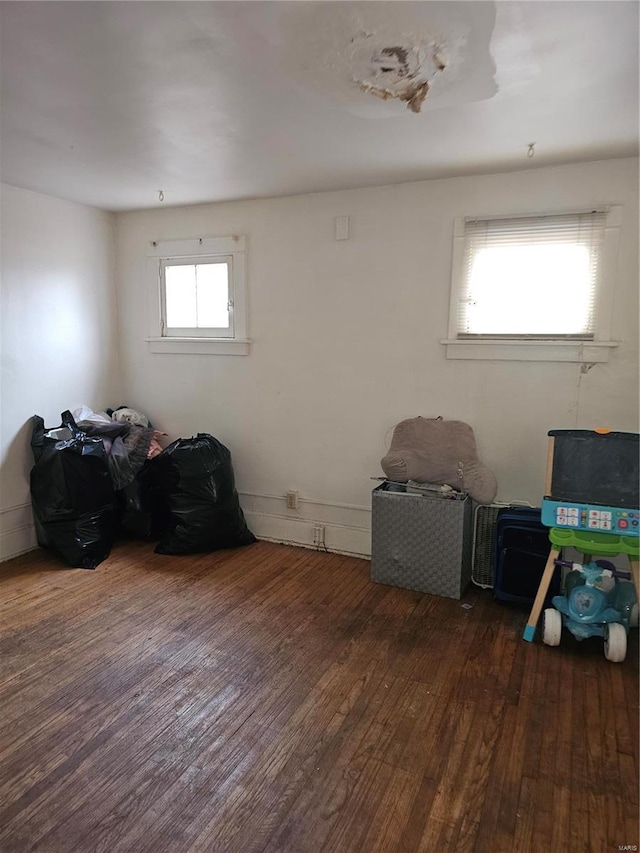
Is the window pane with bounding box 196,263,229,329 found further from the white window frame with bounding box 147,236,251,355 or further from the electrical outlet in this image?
the electrical outlet

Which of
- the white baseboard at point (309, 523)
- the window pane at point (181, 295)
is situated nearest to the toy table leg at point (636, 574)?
the white baseboard at point (309, 523)

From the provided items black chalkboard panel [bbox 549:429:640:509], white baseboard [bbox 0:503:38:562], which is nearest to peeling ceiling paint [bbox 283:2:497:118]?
black chalkboard panel [bbox 549:429:640:509]

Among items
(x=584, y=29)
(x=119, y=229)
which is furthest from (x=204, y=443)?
(x=584, y=29)

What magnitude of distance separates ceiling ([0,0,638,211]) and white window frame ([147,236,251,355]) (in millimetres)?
728

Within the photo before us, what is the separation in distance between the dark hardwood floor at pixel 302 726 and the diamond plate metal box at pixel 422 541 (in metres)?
0.12

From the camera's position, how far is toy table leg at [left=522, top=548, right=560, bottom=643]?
2.51 m

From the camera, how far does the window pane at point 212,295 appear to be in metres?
3.79

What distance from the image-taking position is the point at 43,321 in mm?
3588

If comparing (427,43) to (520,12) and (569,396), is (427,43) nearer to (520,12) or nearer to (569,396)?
(520,12)

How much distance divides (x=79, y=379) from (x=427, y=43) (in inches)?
123

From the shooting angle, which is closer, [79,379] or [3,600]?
[3,600]

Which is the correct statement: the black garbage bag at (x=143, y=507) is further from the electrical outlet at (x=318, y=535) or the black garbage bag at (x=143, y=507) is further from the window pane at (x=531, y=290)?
the window pane at (x=531, y=290)

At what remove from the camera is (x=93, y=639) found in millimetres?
2543

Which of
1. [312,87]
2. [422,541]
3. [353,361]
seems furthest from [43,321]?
[422,541]
